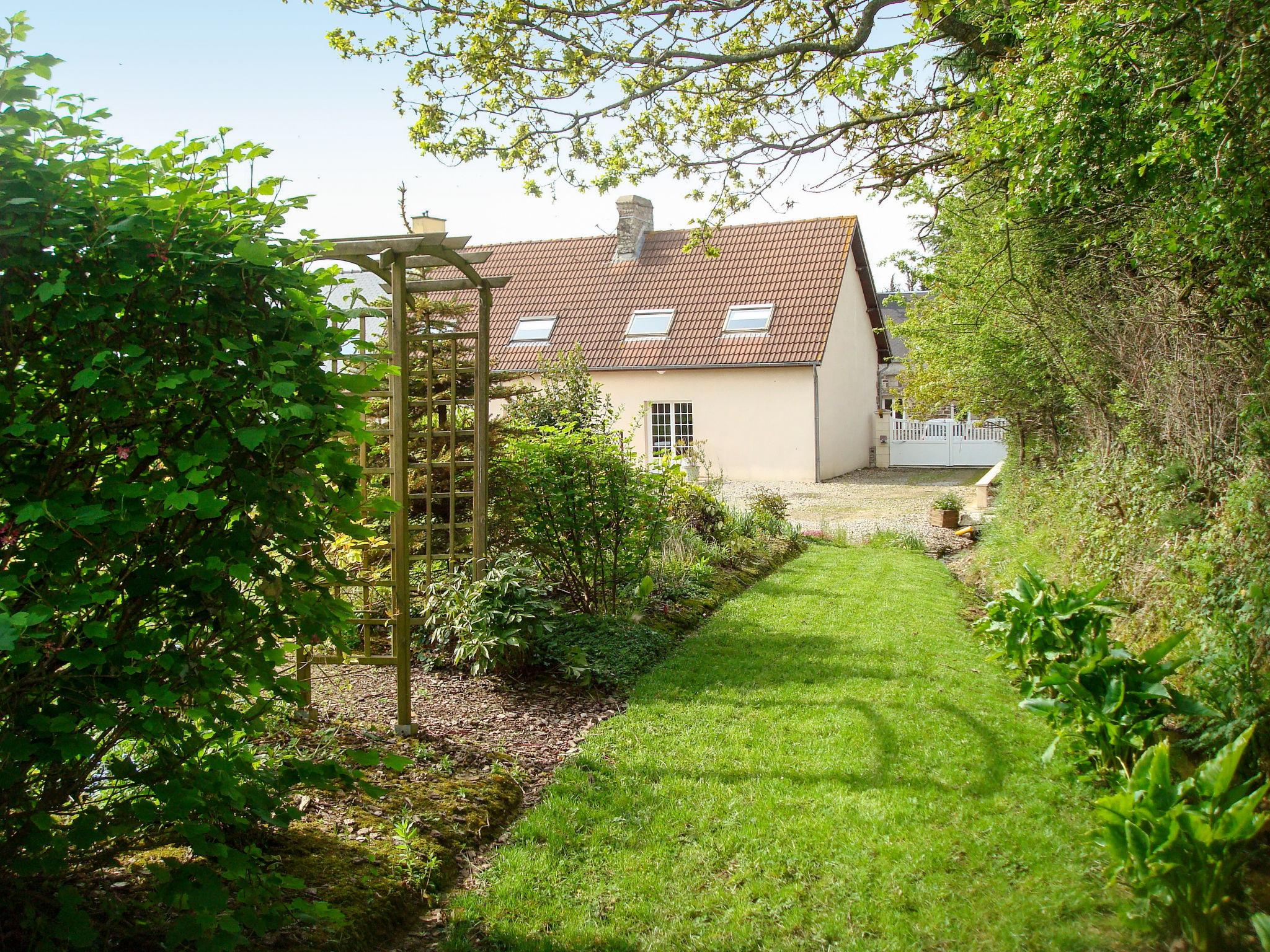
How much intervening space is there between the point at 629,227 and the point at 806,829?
2336 cm

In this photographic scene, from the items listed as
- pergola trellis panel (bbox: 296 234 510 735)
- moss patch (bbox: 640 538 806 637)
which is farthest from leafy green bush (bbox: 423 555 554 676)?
moss patch (bbox: 640 538 806 637)

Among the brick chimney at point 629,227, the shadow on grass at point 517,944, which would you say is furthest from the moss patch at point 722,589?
the brick chimney at point 629,227

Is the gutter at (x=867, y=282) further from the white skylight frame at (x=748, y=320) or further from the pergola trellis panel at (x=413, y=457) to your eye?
the pergola trellis panel at (x=413, y=457)

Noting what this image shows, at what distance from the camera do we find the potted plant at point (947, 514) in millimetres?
14812

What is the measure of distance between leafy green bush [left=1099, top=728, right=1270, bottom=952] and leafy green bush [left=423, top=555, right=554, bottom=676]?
12.1 feet

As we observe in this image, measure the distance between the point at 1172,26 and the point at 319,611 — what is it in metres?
4.84

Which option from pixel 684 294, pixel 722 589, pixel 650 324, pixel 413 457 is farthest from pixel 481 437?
pixel 684 294

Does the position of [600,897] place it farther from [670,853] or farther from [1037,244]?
[1037,244]

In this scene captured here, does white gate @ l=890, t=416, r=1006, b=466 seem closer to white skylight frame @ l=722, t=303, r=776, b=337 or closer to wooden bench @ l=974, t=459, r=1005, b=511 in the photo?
white skylight frame @ l=722, t=303, r=776, b=337

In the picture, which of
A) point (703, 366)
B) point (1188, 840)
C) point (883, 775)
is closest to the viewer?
point (1188, 840)

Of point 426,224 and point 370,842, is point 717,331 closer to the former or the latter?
point 426,224

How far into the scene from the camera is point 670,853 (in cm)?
392

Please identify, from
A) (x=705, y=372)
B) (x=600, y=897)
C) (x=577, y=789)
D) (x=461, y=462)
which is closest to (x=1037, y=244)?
(x=461, y=462)

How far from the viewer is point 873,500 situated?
19.4m
